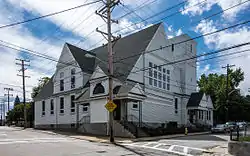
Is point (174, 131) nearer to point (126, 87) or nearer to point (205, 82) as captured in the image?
point (126, 87)

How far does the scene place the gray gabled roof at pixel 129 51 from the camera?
106ft

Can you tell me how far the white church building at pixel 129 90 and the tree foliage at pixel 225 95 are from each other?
612 inches

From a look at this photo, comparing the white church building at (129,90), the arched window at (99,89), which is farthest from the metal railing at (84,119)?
the arched window at (99,89)

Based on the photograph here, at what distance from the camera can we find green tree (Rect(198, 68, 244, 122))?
59812 millimetres

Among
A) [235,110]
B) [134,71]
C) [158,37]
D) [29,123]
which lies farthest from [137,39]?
[235,110]

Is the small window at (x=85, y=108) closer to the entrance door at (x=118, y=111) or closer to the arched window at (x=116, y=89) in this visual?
the entrance door at (x=118, y=111)

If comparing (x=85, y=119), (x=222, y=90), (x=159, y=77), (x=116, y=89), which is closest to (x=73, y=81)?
(x=85, y=119)

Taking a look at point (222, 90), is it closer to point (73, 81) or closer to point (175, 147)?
point (73, 81)

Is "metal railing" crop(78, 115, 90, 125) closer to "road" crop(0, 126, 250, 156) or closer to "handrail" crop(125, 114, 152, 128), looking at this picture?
"handrail" crop(125, 114, 152, 128)

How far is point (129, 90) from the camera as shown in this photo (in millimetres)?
27344

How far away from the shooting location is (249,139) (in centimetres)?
1477

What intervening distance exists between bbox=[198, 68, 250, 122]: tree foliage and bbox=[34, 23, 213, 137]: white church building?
15532 mm

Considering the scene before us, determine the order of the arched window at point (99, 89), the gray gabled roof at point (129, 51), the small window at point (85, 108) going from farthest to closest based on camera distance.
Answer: the small window at point (85, 108), the gray gabled roof at point (129, 51), the arched window at point (99, 89)

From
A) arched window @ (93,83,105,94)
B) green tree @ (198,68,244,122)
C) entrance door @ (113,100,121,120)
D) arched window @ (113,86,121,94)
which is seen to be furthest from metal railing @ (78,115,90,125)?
green tree @ (198,68,244,122)
